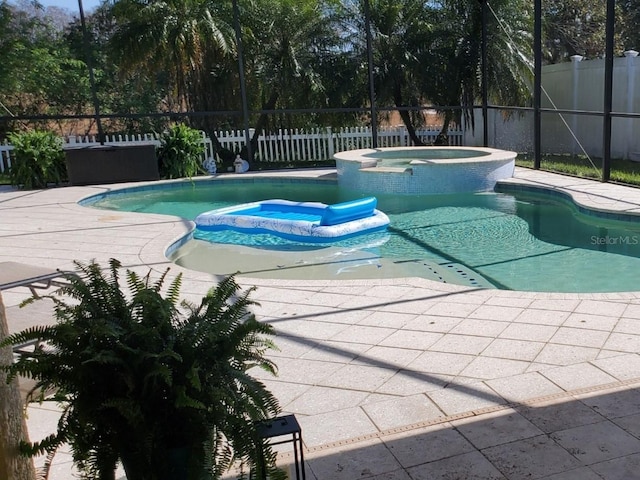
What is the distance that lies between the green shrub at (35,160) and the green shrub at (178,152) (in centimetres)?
188

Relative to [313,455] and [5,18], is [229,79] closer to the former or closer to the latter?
[5,18]

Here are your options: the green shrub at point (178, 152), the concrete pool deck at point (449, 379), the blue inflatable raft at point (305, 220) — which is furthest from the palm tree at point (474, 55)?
the concrete pool deck at point (449, 379)

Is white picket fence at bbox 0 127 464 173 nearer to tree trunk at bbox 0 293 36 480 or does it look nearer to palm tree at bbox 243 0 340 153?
palm tree at bbox 243 0 340 153

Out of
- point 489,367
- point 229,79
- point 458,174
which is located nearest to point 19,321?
point 489,367

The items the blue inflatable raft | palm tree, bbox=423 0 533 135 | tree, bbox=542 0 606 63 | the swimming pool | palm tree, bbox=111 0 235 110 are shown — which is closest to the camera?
the swimming pool

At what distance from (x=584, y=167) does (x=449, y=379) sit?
9.42 meters

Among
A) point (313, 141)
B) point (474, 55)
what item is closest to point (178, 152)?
point (313, 141)

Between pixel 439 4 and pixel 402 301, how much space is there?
36.3 ft

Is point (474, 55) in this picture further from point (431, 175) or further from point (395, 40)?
point (431, 175)

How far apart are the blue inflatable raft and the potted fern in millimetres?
5611

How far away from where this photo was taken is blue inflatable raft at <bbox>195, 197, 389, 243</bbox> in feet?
24.6

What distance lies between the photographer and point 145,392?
166 cm

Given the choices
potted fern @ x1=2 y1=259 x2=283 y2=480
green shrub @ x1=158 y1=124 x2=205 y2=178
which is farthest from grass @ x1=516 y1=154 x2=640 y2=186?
potted fern @ x1=2 y1=259 x2=283 y2=480

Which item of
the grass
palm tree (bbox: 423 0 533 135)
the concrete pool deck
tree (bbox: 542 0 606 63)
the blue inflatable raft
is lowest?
the concrete pool deck
